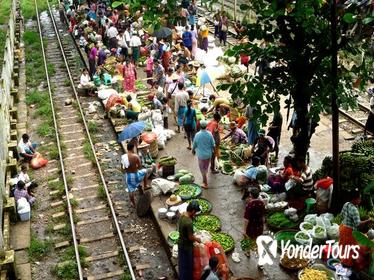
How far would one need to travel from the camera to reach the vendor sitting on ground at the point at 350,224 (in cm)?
816

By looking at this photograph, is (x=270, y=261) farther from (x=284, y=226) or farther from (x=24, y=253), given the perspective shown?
(x=24, y=253)

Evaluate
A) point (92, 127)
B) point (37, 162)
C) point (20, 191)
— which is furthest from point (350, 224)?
point (92, 127)

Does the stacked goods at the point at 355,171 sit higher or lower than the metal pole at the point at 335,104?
lower

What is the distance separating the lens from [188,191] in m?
11.5

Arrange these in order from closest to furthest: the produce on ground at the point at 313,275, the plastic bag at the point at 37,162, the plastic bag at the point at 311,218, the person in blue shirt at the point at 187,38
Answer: the produce on ground at the point at 313,275 → the plastic bag at the point at 311,218 → the plastic bag at the point at 37,162 → the person in blue shirt at the point at 187,38

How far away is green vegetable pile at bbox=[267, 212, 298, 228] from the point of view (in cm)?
998

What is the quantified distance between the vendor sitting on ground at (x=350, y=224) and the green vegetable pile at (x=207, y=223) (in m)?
2.64

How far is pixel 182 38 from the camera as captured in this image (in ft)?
68.1

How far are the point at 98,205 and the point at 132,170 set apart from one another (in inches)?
59.7

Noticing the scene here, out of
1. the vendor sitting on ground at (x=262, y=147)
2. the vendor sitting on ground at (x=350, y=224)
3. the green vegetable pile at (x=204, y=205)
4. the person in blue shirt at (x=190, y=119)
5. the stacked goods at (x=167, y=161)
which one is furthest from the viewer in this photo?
the person in blue shirt at (x=190, y=119)

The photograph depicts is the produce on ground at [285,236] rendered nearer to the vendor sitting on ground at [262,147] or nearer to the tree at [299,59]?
the tree at [299,59]

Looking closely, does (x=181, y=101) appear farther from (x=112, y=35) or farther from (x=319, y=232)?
(x=112, y=35)

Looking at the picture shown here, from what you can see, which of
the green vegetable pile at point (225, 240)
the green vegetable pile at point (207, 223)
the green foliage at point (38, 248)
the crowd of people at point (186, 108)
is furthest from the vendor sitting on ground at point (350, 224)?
the green foliage at point (38, 248)

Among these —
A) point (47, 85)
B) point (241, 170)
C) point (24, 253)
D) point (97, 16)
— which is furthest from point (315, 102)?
point (97, 16)
